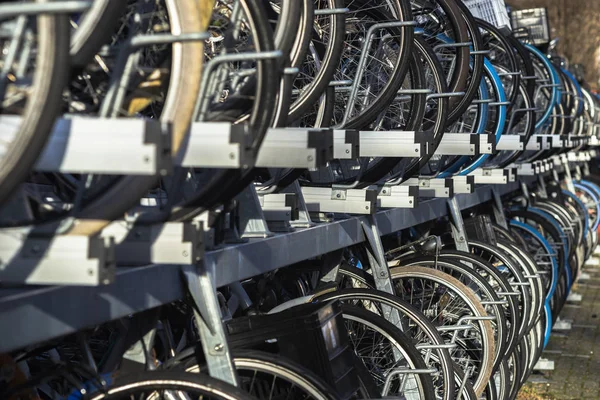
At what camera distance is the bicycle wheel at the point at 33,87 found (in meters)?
2.26

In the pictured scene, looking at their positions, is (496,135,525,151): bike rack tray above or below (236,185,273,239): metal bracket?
below

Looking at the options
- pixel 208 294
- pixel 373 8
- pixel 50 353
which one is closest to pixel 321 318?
pixel 208 294

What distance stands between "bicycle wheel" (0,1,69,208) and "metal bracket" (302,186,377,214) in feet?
10.6

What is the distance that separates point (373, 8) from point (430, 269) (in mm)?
1410

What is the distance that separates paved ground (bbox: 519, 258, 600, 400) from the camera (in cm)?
909

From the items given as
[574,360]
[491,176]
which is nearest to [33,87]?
[491,176]

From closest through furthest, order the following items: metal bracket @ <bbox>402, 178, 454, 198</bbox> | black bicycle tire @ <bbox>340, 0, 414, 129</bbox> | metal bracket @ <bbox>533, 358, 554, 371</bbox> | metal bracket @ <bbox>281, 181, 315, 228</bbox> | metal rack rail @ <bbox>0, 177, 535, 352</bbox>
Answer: metal rack rail @ <bbox>0, 177, 535, 352</bbox> → metal bracket @ <bbox>281, 181, 315, 228</bbox> → black bicycle tire @ <bbox>340, 0, 414, 129</bbox> → metal bracket @ <bbox>402, 178, 454, 198</bbox> → metal bracket @ <bbox>533, 358, 554, 371</bbox>

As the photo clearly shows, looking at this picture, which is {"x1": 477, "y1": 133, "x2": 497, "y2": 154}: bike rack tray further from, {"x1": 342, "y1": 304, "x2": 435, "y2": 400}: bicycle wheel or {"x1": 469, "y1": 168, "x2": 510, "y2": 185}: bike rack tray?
{"x1": 469, "y1": 168, "x2": 510, "y2": 185}: bike rack tray

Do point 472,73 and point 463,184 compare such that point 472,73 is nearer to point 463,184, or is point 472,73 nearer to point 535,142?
point 463,184

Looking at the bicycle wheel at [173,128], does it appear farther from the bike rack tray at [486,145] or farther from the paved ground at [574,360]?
the paved ground at [574,360]

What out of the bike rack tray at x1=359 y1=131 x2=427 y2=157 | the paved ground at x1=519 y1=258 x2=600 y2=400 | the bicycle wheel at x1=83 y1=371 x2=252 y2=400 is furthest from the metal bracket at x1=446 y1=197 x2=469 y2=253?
the bicycle wheel at x1=83 y1=371 x2=252 y2=400

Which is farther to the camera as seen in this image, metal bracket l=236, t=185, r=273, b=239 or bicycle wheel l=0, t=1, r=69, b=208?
metal bracket l=236, t=185, r=273, b=239

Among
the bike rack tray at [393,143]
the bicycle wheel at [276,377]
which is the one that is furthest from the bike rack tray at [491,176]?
the bicycle wheel at [276,377]

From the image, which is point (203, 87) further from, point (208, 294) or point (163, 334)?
point (163, 334)
